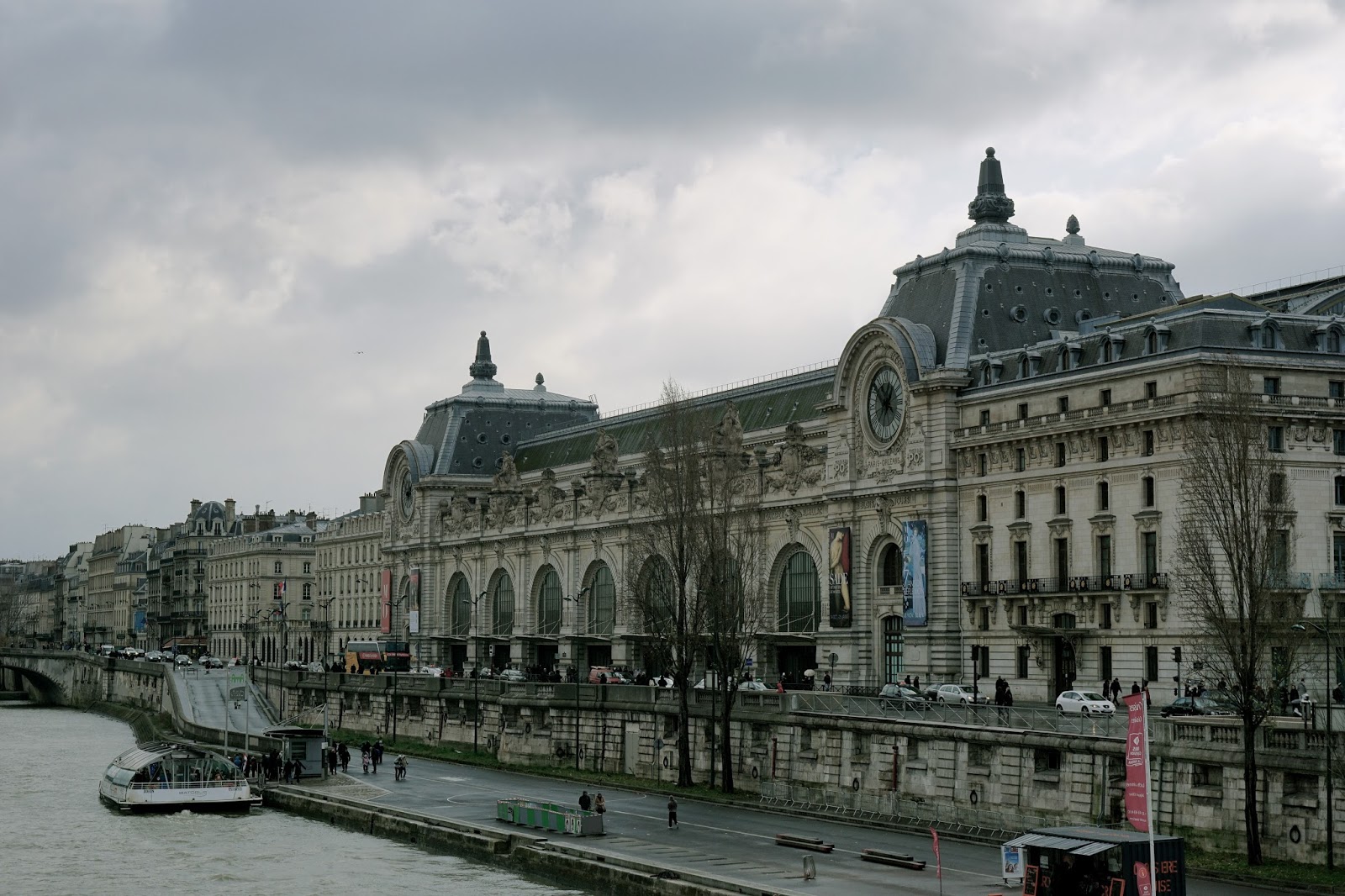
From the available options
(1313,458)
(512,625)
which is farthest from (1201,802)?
(512,625)

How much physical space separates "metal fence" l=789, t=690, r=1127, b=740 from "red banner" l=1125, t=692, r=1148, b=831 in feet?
43.6

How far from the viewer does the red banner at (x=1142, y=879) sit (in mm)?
44531

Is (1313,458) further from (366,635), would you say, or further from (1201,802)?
(366,635)

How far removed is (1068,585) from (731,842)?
105 ft

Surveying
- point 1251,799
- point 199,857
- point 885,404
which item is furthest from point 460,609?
point 1251,799

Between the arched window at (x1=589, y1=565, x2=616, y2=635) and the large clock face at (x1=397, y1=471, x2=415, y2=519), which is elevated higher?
the large clock face at (x1=397, y1=471, x2=415, y2=519)

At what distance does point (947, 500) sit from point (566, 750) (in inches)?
923

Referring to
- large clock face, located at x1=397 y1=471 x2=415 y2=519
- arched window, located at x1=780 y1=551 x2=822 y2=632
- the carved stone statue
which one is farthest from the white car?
large clock face, located at x1=397 y1=471 x2=415 y2=519

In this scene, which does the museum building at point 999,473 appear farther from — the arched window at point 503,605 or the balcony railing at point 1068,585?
the arched window at point 503,605

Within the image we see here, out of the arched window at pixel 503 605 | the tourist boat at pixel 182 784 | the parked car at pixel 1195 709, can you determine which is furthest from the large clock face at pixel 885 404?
the arched window at pixel 503 605

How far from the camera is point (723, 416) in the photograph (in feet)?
413

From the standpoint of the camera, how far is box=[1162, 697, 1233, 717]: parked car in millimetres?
67375

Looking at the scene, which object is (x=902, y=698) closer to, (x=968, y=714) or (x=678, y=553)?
(x=968, y=714)

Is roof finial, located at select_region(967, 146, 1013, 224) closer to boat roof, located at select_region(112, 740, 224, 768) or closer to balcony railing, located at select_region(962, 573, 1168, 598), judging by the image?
balcony railing, located at select_region(962, 573, 1168, 598)
